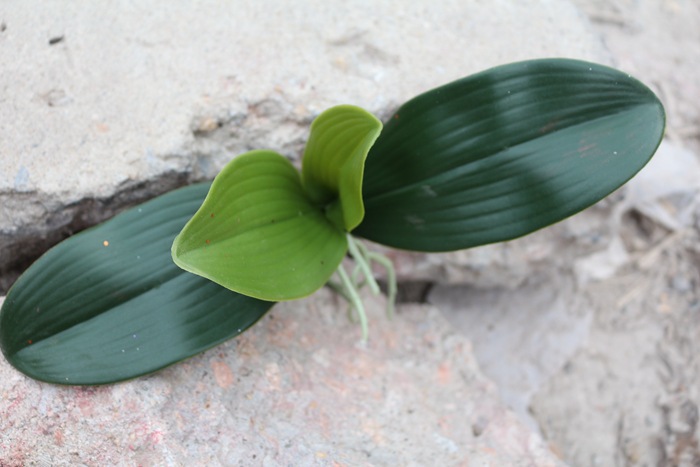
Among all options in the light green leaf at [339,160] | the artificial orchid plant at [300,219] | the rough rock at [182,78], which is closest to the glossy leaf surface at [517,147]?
the artificial orchid plant at [300,219]

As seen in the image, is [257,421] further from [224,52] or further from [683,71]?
[683,71]

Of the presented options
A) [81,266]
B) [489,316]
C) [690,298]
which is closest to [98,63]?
[81,266]

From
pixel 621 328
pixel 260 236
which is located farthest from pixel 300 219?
pixel 621 328

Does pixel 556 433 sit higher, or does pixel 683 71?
pixel 683 71

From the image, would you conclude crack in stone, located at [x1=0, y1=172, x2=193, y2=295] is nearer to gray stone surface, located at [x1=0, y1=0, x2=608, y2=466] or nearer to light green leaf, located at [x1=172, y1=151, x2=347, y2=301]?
gray stone surface, located at [x1=0, y1=0, x2=608, y2=466]

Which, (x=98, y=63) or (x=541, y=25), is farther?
(x=541, y=25)

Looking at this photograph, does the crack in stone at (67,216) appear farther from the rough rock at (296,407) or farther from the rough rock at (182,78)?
the rough rock at (296,407)
